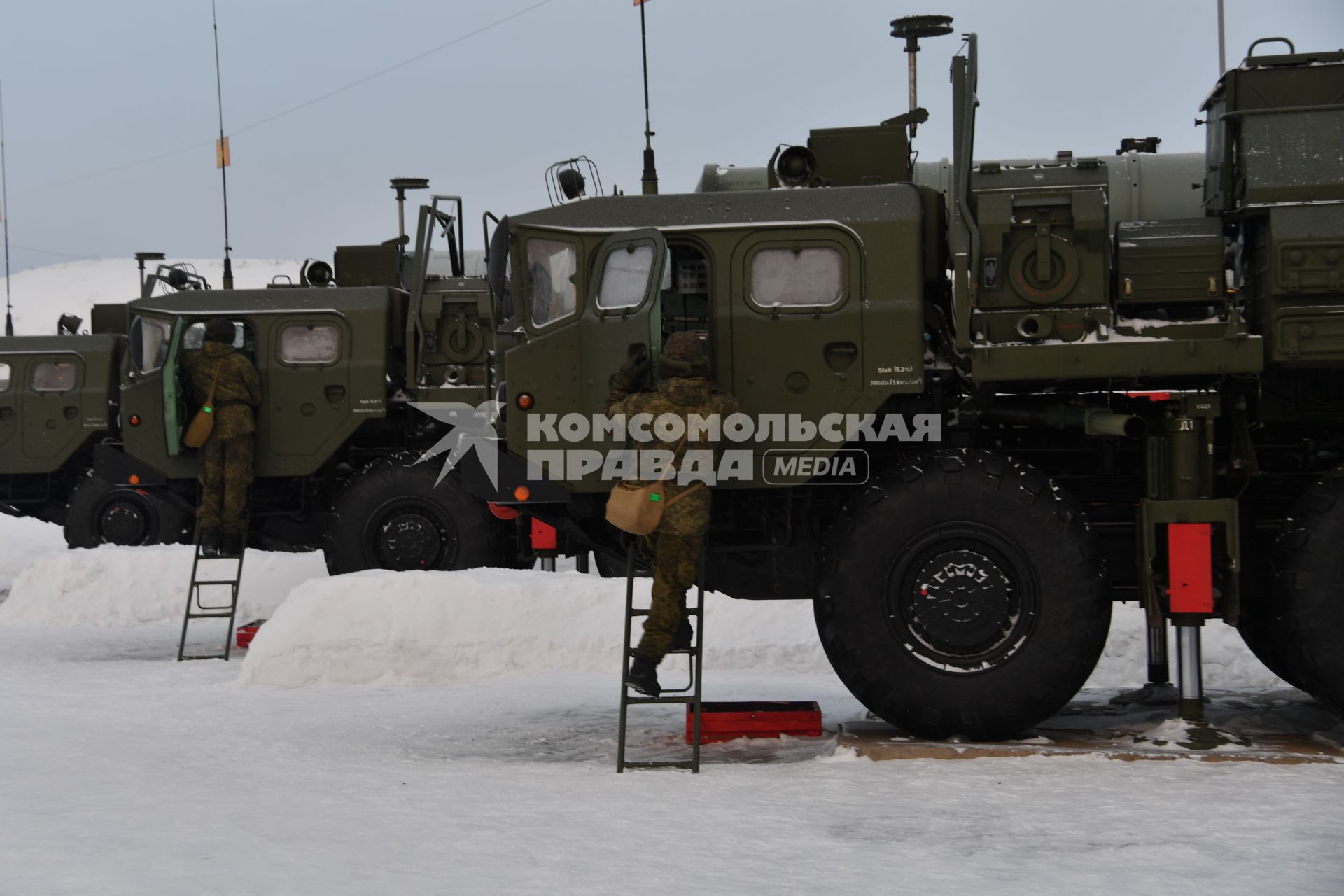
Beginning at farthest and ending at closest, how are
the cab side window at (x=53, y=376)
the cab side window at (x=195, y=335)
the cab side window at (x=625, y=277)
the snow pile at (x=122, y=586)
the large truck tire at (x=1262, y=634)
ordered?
the cab side window at (x=53, y=376) → the snow pile at (x=122, y=586) → the cab side window at (x=195, y=335) → the large truck tire at (x=1262, y=634) → the cab side window at (x=625, y=277)

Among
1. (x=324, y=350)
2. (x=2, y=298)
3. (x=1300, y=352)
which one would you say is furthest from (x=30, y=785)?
(x=2, y=298)

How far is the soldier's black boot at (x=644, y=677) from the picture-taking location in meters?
7.27

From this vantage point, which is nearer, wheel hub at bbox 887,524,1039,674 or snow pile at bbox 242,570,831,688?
wheel hub at bbox 887,524,1039,674

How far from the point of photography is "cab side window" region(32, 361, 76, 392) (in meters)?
18.4

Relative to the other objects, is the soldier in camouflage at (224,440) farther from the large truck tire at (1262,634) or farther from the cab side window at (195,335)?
the large truck tire at (1262,634)

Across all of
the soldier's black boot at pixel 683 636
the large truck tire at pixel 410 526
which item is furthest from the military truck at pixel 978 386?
the large truck tire at pixel 410 526

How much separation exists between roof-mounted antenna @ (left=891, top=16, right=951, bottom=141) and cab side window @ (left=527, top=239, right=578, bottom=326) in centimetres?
463

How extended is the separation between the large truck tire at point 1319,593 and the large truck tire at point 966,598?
0.85 m

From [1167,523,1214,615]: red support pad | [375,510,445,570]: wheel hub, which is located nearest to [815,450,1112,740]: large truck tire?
[1167,523,1214,615]: red support pad

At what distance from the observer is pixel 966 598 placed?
7.14 m

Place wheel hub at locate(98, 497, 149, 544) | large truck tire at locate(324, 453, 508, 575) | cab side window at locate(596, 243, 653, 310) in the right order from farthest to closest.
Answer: wheel hub at locate(98, 497, 149, 544), large truck tire at locate(324, 453, 508, 575), cab side window at locate(596, 243, 653, 310)

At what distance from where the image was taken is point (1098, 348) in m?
7.16

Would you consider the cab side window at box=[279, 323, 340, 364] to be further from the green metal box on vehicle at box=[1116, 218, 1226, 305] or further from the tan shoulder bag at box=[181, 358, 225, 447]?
the green metal box on vehicle at box=[1116, 218, 1226, 305]

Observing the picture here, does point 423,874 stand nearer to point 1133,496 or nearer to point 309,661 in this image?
point 1133,496
